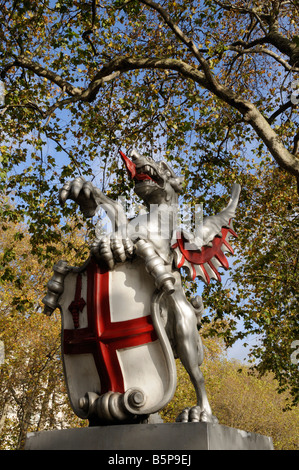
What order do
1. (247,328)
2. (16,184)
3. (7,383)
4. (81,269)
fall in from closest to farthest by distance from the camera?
(81,269)
(16,184)
(247,328)
(7,383)

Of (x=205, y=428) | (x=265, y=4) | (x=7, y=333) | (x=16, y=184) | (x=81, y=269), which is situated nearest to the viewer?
(x=205, y=428)

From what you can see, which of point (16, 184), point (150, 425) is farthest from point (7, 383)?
point (150, 425)

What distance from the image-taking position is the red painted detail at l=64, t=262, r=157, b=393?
3.14 m

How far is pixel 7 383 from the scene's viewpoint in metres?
14.9

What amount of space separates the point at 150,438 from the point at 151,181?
2.05 meters

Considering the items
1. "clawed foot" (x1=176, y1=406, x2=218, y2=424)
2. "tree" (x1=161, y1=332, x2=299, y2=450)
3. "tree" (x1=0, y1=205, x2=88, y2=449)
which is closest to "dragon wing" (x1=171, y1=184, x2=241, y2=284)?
"clawed foot" (x1=176, y1=406, x2=218, y2=424)

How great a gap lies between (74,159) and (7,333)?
292 inches

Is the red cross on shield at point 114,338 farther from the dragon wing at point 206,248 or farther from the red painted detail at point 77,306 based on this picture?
the dragon wing at point 206,248

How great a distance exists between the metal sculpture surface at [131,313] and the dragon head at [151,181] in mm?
87

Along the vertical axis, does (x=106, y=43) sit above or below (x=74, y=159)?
above

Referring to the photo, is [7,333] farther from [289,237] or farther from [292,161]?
[292,161]

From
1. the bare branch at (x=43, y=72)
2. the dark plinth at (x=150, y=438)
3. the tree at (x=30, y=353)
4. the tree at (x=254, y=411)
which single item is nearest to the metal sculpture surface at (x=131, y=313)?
the dark plinth at (x=150, y=438)

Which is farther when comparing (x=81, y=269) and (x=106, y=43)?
(x=106, y=43)
